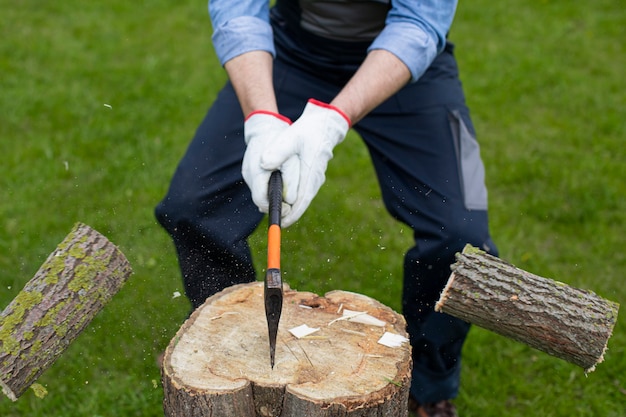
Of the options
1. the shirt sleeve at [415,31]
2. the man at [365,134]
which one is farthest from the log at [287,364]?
the shirt sleeve at [415,31]

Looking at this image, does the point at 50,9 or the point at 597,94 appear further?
the point at 50,9

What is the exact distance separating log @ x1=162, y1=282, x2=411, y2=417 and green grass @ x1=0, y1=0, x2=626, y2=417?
1.54 feet

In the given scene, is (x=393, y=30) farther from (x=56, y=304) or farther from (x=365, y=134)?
(x=56, y=304)

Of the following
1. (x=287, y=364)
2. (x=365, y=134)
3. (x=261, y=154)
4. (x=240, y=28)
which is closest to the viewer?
(x=287, y=364)

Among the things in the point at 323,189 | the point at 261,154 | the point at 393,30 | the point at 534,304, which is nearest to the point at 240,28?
the point at 393,30

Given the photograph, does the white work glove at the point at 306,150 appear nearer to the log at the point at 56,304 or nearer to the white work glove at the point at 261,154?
the white work glove at the point at 261,154

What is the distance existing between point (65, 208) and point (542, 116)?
2.92 metres

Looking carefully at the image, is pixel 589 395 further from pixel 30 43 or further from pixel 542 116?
pixel 30 43

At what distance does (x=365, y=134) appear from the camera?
2.49 meters

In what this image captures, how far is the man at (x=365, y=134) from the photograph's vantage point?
2227mm

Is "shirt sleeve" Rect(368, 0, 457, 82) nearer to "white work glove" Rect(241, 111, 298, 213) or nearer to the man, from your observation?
the man

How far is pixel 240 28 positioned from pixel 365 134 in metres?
0.56

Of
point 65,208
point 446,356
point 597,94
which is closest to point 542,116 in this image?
point 597,94

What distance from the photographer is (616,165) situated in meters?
3.94
